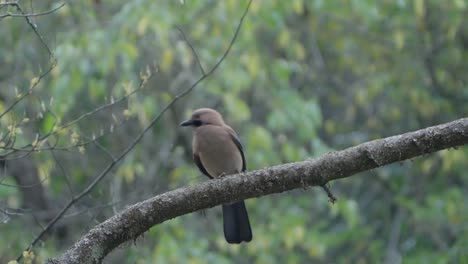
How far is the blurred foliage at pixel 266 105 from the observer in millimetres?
6516

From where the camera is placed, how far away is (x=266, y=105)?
781cm

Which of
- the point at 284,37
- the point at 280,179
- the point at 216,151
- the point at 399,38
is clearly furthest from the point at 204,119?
the point at 399,38

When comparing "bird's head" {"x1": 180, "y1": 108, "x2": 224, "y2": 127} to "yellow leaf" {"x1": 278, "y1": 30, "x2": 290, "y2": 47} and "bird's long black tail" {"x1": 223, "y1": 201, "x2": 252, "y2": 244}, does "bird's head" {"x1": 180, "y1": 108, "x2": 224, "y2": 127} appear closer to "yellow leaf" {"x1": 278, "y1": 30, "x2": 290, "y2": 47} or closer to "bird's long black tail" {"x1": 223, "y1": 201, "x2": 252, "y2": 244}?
"bird's long black tail" {"x1": 223, "y1": 201, "x2": 252, "y2": 244}

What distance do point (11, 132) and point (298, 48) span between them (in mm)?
3970

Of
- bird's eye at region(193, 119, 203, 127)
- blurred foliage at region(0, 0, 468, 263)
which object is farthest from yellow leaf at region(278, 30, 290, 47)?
bird's eye at region(193, 119, 203, 127)

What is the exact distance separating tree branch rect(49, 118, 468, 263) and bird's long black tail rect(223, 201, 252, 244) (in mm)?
1584

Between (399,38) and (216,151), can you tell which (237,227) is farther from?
(399,38)

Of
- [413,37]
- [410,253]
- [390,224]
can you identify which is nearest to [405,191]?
[390,224]

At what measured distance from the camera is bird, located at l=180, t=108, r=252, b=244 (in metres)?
5.20

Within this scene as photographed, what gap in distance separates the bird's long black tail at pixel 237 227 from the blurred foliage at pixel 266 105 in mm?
688

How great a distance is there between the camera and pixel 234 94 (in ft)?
22.6

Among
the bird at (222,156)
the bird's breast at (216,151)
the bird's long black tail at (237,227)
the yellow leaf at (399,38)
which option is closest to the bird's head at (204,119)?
the bird at (222,156)

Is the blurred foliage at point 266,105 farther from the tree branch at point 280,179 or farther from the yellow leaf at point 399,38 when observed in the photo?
the tree branch at point 280,179

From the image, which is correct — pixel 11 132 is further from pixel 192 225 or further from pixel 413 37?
pixel 413 37
